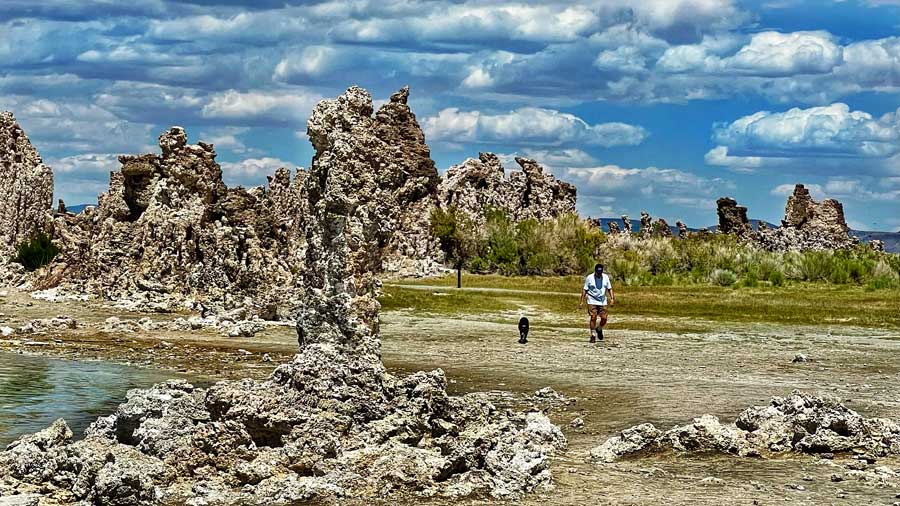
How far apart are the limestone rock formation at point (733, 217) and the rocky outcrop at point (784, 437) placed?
7904 cm

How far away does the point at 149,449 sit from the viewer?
11.9 metres

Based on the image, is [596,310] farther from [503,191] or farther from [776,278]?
[503,191]

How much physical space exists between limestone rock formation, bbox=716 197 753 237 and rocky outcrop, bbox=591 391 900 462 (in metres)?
79.0

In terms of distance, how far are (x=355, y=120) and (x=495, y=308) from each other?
1936cm

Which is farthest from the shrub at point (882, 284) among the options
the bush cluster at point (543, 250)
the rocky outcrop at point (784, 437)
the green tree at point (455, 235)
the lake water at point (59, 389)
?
the rocky outcrop at point (784, 437)

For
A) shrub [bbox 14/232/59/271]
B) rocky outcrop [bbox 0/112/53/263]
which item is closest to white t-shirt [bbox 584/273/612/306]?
shrub [bbox 14/232/59/271]

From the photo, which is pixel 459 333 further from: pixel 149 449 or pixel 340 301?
pixel 149 449

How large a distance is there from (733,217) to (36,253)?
58.1 meters

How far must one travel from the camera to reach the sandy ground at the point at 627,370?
11.1 m

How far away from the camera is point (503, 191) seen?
79.9m

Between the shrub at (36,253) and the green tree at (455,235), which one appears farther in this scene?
the green tree at (455,235)

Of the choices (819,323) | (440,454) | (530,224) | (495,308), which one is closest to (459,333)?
(495,308)

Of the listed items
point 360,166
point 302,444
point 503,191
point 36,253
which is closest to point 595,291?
point 360,166

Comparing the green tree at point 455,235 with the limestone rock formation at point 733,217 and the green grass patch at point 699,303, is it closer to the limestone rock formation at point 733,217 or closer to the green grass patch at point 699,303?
the green grass patch at point 699,303
